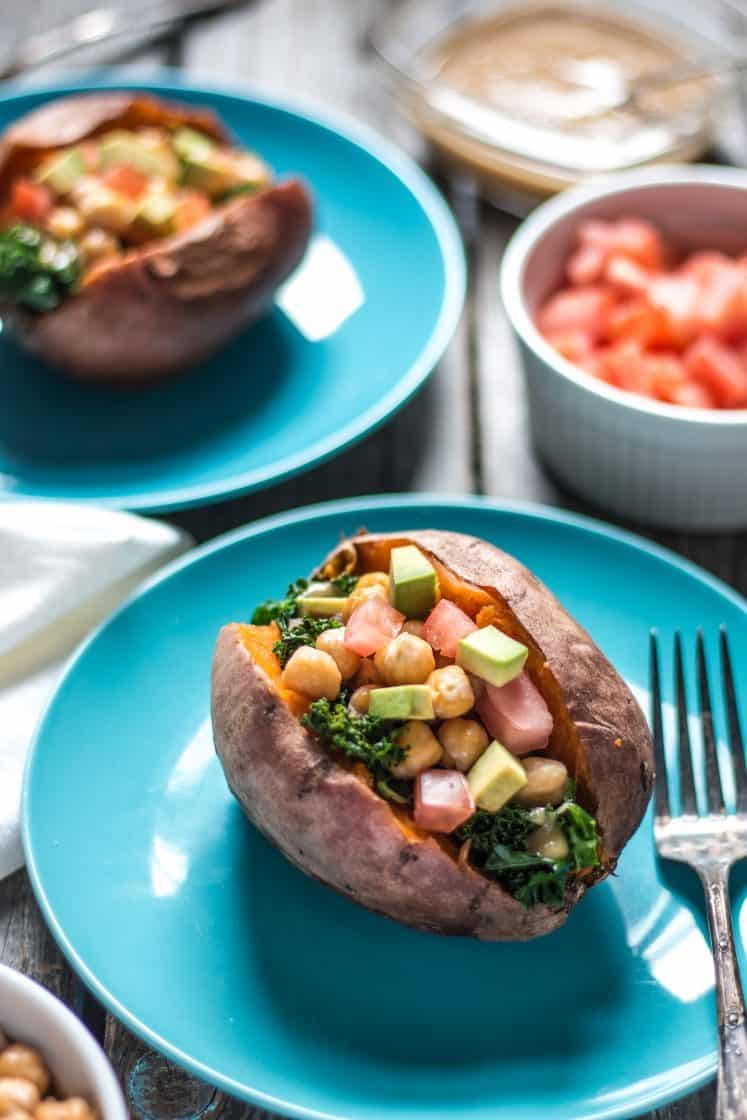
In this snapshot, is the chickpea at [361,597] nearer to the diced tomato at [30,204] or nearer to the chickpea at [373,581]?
the chickpea at [373,581]

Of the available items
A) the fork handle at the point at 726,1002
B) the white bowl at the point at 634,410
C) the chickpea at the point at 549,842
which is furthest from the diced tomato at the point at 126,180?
the fork handle at the point at 726,1002

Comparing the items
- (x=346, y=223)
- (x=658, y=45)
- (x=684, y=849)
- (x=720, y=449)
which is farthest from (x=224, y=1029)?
(x=658, y=45)

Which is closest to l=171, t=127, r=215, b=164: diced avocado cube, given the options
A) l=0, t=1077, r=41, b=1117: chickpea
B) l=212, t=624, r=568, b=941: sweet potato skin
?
l=212, t=624, r=568, b=941: sweet potato skin

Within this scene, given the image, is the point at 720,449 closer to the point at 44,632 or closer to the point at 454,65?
the point at 44,632

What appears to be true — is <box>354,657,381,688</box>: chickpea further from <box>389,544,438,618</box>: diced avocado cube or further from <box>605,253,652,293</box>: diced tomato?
<box>605,253,652,293</box>: diced tomato

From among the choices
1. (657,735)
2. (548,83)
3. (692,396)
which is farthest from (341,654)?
(548,83)

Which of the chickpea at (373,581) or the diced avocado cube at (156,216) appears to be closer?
the chickpea at (373,581)

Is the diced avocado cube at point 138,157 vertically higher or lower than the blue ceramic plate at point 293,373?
higher

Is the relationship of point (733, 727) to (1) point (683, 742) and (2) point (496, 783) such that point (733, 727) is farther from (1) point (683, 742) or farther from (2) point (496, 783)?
(2) point (496, 783)
